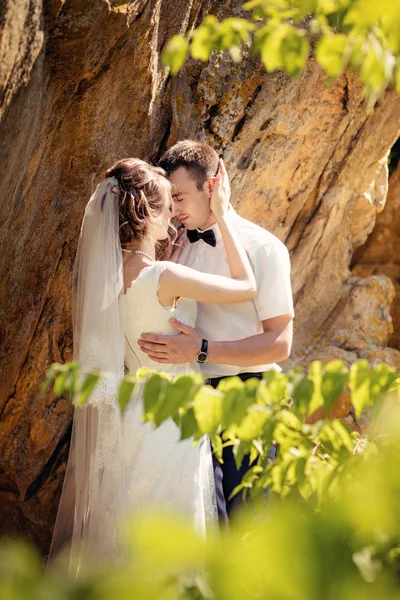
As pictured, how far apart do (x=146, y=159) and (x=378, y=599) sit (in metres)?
4.00

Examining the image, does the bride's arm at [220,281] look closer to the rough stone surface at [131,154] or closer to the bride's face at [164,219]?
the bride's face at [164,219]

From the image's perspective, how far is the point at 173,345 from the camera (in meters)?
3.77

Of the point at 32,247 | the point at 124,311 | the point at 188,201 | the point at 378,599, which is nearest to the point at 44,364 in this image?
the point at 32,247

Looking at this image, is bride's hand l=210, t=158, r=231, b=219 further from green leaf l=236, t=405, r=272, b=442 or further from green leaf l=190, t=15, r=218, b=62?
green leaf l=236, t=405, r=272, b=442

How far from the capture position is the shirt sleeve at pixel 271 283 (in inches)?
160

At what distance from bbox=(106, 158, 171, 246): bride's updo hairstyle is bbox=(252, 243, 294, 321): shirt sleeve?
0.70 metres

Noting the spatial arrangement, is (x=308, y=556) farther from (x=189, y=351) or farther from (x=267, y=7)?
(x=189, y=351)

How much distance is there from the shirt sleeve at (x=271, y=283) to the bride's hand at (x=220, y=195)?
0.34 metres

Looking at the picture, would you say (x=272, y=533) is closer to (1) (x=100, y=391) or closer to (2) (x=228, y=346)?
(1) (x=100, y=391)

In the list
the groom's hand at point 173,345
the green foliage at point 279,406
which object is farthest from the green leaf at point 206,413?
the groom's hand at point 173,345

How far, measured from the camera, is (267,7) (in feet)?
6.07

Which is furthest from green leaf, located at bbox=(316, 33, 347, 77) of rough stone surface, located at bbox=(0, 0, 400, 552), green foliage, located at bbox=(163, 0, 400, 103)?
rough stone surface, located at bbox=(0, 0, 400, 552)

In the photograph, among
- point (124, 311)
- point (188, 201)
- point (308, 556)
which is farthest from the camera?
point (188, 201)

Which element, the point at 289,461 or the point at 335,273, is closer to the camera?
the point at 289,461
